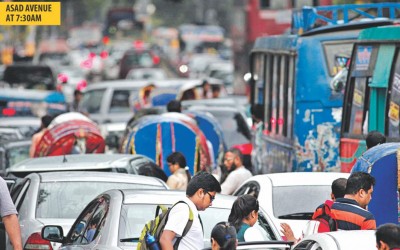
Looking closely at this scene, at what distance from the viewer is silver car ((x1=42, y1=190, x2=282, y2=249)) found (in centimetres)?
1105

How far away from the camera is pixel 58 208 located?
13.5m

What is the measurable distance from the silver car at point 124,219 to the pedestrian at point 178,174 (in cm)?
392

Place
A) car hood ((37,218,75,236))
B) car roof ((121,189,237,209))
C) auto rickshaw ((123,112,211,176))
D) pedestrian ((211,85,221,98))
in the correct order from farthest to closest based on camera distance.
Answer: pedestrian ((211,85,221,98)) < auto rickshaw ((123,112,211,176)) < car hood ((37,218,75,236)) < car roof ((121,189,237,209))

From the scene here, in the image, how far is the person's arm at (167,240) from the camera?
31.7ft

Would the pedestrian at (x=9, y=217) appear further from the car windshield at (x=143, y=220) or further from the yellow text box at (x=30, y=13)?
the yellow text box at (x=30, y=13)

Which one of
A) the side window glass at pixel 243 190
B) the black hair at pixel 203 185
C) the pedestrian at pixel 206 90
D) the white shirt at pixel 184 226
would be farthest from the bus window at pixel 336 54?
the pedestrian at pixel 206 90

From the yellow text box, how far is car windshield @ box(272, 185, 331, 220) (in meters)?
3.14

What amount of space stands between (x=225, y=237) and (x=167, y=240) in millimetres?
875

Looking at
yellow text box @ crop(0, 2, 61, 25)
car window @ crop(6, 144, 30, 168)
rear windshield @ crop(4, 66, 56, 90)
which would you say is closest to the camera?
yellow text box @ crop(0, 2, 61, 25)

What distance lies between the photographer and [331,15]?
73.7ft

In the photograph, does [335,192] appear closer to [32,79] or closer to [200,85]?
[200,85]

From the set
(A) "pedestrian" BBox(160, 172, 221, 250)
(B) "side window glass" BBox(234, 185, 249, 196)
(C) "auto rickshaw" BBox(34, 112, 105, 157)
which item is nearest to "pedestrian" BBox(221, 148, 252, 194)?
(B) "side window glass" BBox(234, 185, 249, 196)

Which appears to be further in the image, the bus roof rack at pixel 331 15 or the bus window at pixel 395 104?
the bus roof rack at pixel 331 15

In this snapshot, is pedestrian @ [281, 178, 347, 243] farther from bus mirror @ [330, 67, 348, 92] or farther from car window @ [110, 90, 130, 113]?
car window @ [110, 90, 130, 113]
